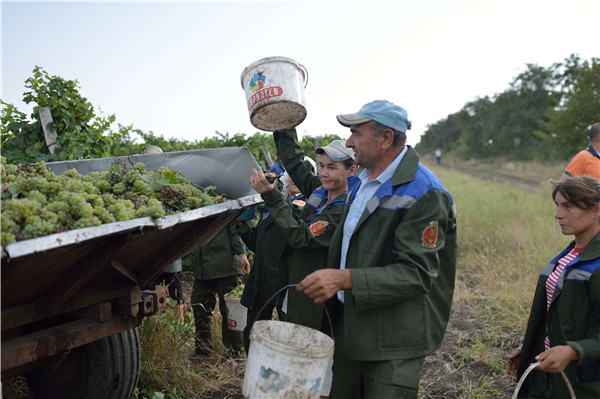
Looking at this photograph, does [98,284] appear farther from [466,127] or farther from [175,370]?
[466,127]

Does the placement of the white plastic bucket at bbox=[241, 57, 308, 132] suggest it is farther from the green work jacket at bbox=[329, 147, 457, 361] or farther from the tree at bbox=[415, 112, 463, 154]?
the tree at bbox=[415, 112, 463, 154]

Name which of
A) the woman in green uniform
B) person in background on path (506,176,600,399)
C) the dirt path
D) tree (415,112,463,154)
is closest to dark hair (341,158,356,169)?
the woman in green uniform

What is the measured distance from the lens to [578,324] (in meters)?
2.31

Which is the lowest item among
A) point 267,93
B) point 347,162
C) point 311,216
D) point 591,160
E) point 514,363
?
point 514,363

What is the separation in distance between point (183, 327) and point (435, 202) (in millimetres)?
2646

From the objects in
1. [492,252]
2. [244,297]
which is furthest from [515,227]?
[244,297]

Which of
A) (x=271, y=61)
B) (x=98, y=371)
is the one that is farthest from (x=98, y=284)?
(x=271, y=61)

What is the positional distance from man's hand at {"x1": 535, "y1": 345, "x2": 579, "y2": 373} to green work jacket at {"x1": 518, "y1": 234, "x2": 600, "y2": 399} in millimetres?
26

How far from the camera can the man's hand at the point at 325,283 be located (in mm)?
2098

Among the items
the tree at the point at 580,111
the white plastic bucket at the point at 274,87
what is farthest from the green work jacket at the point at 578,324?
the tree at the point at 580,111

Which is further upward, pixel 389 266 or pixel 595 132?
pixel 595 132

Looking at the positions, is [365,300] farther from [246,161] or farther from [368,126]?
[246,161]

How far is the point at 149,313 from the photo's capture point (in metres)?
2.70

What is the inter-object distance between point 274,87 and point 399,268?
59.6 inches
